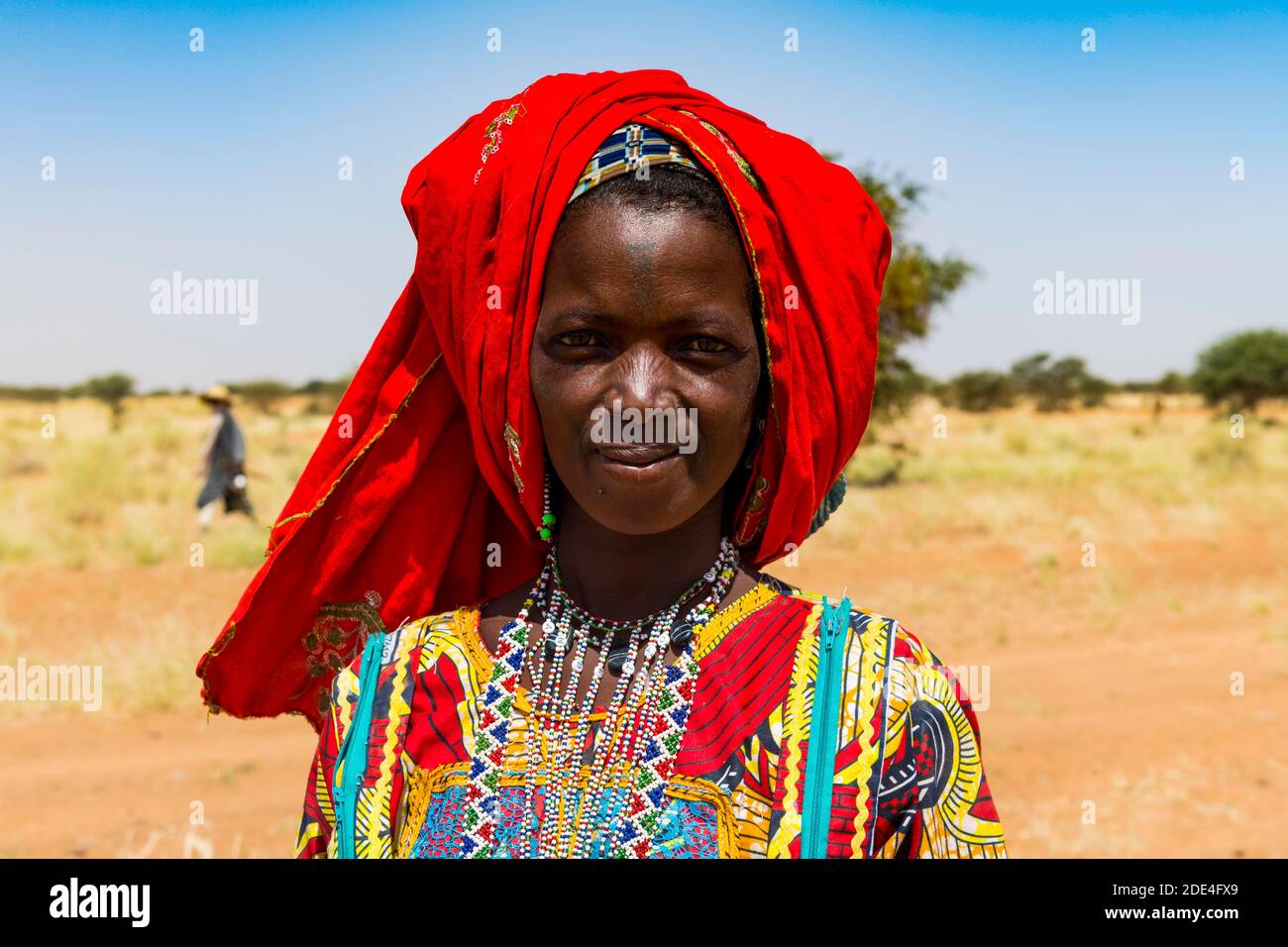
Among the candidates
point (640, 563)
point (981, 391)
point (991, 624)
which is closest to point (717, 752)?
point (640, 563)

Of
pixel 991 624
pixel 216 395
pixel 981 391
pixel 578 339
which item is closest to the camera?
pixel 578 339

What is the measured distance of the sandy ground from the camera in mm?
6371

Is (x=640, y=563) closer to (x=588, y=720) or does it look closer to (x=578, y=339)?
(x=588, y=720)

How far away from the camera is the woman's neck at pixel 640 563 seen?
200 cm

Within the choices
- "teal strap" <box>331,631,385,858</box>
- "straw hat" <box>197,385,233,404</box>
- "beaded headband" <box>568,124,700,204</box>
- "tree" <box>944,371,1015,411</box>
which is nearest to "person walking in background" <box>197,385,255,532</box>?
"straw hat" <box>197,385,233,404</box>

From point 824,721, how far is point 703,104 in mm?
989

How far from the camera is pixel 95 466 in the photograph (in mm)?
18578

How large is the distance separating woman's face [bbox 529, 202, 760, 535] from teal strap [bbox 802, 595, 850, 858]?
0.28 meters

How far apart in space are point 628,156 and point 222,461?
12873mm

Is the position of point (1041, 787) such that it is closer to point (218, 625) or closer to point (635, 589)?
point (635, 589)

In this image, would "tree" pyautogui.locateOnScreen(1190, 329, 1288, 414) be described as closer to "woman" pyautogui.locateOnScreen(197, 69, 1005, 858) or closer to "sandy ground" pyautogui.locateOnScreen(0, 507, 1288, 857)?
"sandy ground" pyautogui.locateOnScreen(0, 507, 1288, 857)

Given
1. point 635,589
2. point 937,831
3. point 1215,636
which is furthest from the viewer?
point 1215,636

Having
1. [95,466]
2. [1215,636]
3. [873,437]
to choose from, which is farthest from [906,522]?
[95,466]

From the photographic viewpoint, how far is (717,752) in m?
1.83
